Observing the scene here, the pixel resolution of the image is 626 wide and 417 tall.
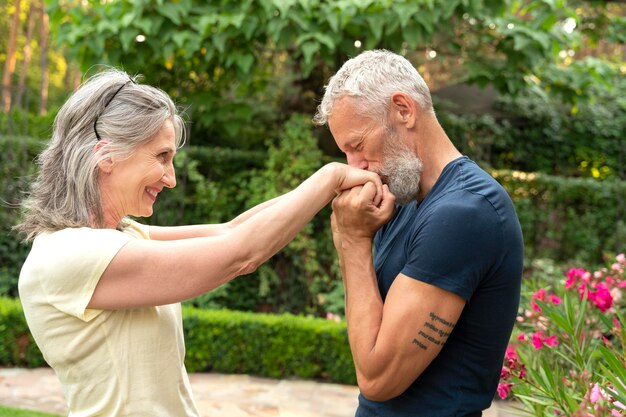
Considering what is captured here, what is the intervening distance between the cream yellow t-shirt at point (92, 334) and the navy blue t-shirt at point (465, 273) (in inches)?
24.5

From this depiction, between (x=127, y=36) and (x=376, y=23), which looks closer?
(x=376, y=23)

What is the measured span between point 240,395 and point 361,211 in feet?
14.6

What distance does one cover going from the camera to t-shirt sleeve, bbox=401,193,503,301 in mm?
1764

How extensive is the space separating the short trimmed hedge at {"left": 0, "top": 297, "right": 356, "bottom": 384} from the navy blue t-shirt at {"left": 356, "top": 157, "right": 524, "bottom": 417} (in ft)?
15.0

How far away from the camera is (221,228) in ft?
7.92

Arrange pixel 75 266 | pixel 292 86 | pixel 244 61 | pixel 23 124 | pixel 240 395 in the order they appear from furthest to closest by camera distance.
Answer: pixel 23 124 → pixel 292 86 → pixel 244 61 → pixel 240 395 → pixel 75 266

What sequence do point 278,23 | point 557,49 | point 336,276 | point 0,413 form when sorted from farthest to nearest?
point 336,276, point 557,49, point 278,23, point 0,413

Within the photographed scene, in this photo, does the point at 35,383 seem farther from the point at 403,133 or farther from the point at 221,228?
the point at 403,133

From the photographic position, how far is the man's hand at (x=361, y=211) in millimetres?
1974

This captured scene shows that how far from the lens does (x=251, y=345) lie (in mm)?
6637

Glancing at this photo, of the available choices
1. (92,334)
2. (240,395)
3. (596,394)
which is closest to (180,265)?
(92,334)

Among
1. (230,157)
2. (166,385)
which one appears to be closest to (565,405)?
(166,385)

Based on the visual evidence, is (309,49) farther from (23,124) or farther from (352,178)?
(352,178)

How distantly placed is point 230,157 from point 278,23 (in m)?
2.06
